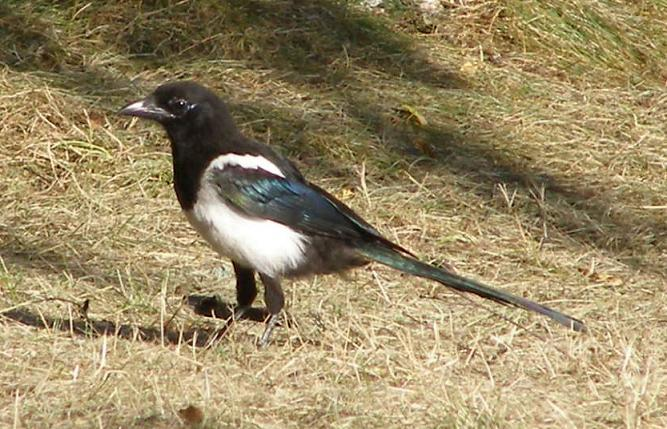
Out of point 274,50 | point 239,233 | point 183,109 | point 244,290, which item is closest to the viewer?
point 239,233

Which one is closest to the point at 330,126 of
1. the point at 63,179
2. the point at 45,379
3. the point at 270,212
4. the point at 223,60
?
the point at 223,60

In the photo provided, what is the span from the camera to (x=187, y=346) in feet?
15.8

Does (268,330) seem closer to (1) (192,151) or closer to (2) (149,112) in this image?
(1) (192,151)

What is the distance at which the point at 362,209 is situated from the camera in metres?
6.60

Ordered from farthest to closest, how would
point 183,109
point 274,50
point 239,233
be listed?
point 274,50
point 183,109
point 239,233

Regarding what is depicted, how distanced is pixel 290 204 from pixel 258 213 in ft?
0.44

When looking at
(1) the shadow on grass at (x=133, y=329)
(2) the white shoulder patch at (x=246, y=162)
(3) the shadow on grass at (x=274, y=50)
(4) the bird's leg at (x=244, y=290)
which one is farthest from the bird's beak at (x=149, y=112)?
(3) the shadow on grass at (x=274, y=50)

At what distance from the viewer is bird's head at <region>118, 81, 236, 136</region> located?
5.11 meters

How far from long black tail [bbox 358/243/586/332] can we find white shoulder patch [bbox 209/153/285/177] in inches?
15.7

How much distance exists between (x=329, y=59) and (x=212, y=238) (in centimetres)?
328

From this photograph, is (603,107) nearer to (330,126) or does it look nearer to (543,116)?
(543,116)

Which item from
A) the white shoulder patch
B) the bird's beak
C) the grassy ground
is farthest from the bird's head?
the grassy ground

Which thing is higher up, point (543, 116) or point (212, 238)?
point (212, 238)

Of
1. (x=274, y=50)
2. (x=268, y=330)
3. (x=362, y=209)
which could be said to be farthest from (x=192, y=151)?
(x=274, y=50)
